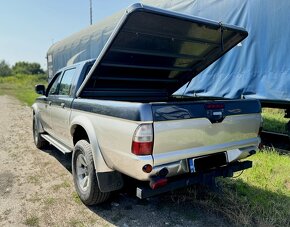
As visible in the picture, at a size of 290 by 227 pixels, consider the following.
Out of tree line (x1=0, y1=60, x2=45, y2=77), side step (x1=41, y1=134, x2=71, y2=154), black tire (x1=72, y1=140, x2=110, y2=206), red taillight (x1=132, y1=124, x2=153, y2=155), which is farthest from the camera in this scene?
tree line (x1=0, y1=60, x2=45, y2=77)

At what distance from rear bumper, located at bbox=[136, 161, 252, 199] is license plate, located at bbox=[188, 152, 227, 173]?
7 cm

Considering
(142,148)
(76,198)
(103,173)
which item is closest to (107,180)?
(103,173)

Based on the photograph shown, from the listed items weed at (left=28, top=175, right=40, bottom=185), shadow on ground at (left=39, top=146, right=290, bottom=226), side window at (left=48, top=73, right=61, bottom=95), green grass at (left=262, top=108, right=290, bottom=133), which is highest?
side window at (left=48, top=73, right=61, bottom=95)

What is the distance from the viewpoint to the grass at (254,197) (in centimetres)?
324

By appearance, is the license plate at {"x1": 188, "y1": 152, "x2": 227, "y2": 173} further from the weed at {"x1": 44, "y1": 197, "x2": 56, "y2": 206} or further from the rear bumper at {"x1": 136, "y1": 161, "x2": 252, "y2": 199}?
the weed at {"x1": 44, "y1": 197, "x2": 56, "y2": 206}

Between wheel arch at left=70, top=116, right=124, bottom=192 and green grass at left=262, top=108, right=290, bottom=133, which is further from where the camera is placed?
green grass at left=262, top=108, right=290, bottom=133

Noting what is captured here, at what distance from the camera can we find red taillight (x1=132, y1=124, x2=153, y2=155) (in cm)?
254

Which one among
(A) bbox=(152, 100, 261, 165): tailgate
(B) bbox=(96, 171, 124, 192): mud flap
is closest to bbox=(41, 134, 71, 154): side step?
(B) bbox=(96, 171, 124, 192): mud flap

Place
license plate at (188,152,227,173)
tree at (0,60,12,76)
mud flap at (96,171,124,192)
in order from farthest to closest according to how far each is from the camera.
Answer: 1. tree at (0,60,12,76)
2. mud flap at (96,171,124,192)
3. license plate at (188,152,227,173)

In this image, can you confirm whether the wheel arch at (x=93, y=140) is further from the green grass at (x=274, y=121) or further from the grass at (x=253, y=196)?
the green grass at (x=274, y=121)

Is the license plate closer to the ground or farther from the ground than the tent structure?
closer to the ground

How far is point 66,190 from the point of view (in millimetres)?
4176

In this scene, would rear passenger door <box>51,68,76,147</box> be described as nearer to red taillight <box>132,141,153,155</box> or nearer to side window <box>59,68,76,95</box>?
side window <box>59,68,76,95</box>

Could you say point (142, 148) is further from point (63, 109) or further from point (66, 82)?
point (66, 82)
